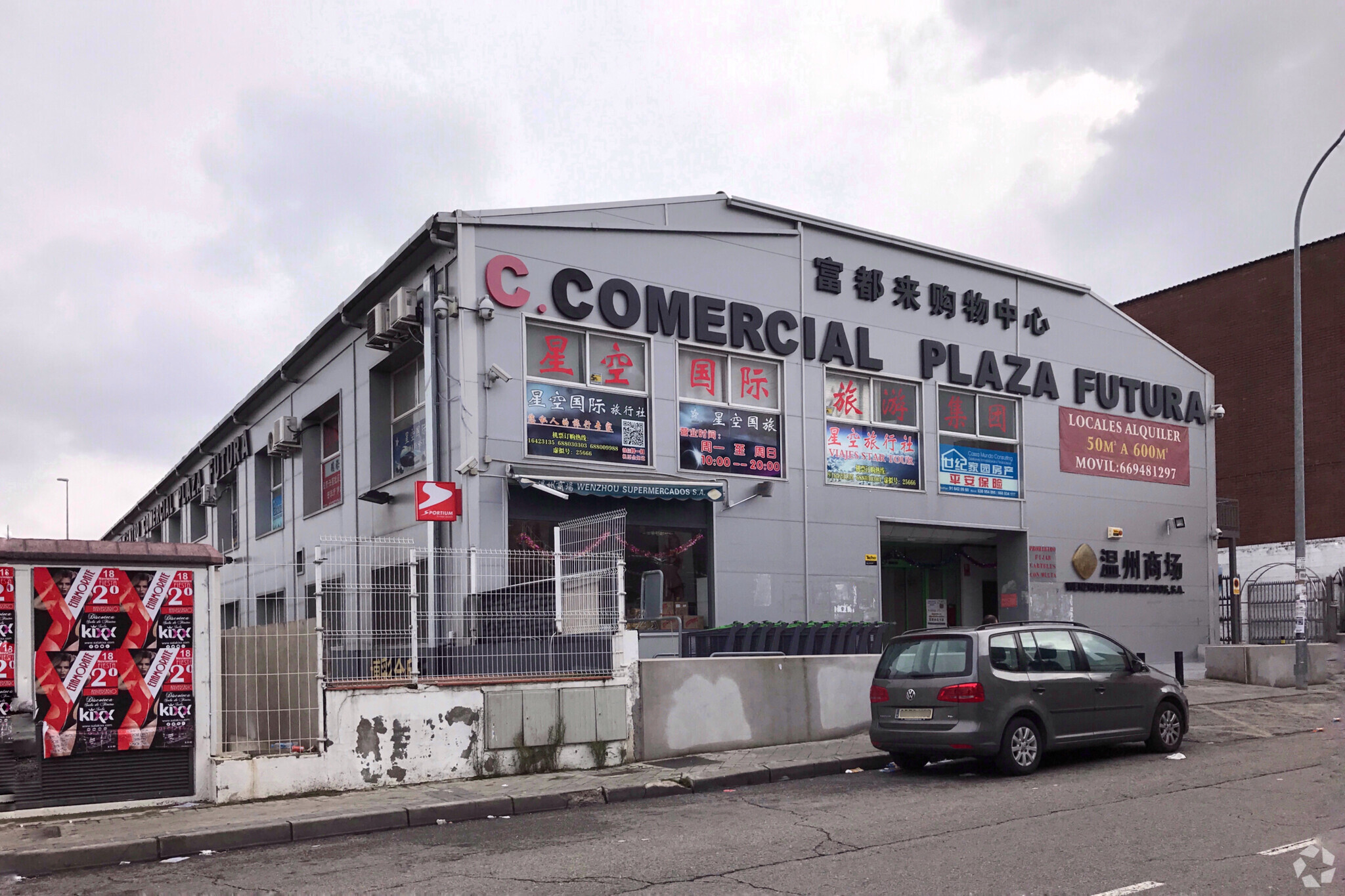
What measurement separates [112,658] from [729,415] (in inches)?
417

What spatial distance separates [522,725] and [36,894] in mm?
5436

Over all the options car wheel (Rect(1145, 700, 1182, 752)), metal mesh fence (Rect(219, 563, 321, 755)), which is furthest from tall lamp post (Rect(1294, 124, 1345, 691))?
metal mesh fence (Rect(219, 563, 321, 755))

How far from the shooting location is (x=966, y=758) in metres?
13.3

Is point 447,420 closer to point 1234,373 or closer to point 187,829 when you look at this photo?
point 187,829

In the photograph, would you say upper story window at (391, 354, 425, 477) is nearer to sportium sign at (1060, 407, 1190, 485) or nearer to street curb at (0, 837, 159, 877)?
street curb at (0, 837, 159, 877)

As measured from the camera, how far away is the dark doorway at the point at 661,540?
55.3 feet

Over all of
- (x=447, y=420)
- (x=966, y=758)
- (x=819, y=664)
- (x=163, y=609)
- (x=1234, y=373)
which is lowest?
(x=966, y=758)

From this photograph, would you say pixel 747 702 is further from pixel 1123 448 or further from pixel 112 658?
pixel 1123 448

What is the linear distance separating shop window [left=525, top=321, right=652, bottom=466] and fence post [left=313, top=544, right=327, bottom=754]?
529 centimetres

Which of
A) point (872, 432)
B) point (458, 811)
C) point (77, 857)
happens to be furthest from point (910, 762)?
point (872, 432)

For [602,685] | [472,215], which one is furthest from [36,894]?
[472,215]

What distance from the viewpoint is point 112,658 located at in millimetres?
10633

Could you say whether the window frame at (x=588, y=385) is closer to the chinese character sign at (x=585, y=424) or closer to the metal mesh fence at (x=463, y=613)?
the chinese character sign at (x=585, y=424)

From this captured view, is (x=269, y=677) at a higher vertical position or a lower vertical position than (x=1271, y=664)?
higher
